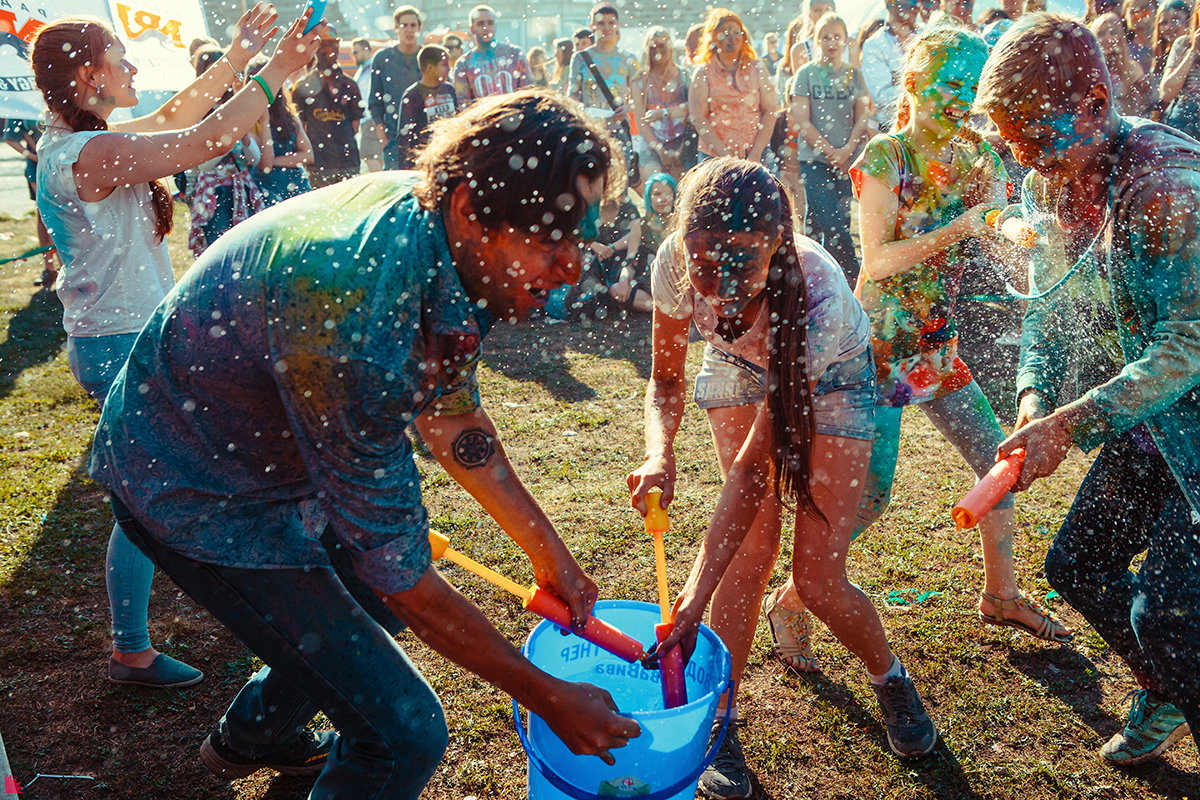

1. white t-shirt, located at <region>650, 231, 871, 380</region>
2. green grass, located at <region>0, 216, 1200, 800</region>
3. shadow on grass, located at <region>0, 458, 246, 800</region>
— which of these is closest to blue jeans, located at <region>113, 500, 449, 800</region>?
green grass, located at <region>0, 216, 1200, 800</region>

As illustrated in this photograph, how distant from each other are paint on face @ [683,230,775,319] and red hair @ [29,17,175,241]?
2.08 meters

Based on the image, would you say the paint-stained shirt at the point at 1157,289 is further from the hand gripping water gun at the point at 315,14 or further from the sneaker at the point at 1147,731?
the hand gripping water gun at the point at 315,14

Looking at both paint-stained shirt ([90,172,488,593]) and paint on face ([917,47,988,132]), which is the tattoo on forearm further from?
paint on face ([917,47,988,132])

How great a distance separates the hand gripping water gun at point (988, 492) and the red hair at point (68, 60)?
2922mm

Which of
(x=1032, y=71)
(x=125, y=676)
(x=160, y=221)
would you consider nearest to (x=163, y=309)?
(x=160, y=221)

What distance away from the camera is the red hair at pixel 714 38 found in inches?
285

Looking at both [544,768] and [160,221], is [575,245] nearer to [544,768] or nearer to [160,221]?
[544,768]

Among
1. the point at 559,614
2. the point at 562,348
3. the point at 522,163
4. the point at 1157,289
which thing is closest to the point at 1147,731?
the point at 1157,289

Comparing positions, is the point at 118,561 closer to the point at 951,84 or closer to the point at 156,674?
the point at 156,674

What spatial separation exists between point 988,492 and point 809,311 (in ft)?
2.13

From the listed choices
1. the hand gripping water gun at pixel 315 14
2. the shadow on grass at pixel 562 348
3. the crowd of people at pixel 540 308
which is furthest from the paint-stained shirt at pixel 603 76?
the hand gripping water gun at pixel 315 14

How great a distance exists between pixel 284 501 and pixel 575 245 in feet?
2.65

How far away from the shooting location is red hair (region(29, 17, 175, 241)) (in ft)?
8.95

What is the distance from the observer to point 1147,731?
259cm
